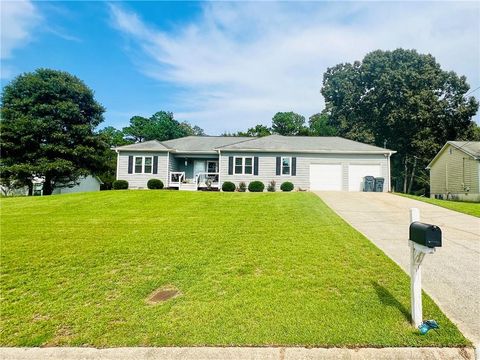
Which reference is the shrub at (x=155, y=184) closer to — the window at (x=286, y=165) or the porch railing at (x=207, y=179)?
the porch railing at (x=207, y=179)

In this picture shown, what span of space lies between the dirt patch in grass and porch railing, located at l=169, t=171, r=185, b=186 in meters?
17.5

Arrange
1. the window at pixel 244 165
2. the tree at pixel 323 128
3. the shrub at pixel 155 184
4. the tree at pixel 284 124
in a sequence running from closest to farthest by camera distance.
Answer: the shrub at pixel 155 184
the window at pixel 244 165
the tree at pixel 323 128
the tree at pixel 284 124

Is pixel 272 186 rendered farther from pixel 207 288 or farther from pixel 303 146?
pixel 207 288

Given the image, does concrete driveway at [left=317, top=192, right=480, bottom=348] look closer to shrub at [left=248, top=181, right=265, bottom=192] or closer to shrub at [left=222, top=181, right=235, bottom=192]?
shrub at [left=248, top=181, right=265, bottom=192]

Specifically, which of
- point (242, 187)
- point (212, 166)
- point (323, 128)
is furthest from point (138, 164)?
point (323, 128)

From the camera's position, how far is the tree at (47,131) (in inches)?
845

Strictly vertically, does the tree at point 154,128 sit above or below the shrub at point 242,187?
above

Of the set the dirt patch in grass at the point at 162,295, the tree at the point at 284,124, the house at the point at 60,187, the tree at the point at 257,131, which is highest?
the tree at the point at 284,124

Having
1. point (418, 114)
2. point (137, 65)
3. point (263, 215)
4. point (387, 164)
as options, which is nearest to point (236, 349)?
point (263, 215)

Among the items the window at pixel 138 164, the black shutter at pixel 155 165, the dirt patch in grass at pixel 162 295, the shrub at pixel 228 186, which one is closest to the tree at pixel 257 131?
the black shutter at pixel 155 165

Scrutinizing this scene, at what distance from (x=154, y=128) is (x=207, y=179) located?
110 ft

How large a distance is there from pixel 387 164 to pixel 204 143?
13695mm

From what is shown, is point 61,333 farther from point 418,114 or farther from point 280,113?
point 280,113

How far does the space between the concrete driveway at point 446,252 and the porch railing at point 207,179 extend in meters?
11.2
